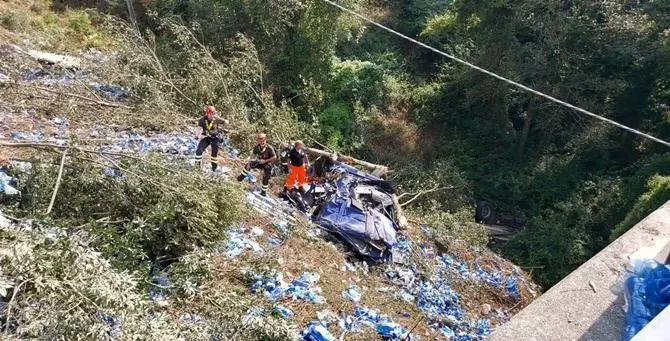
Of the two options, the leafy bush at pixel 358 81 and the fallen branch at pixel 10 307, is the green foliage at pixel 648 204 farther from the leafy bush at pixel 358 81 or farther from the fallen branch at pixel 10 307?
the fallen branch at pixel 10 307

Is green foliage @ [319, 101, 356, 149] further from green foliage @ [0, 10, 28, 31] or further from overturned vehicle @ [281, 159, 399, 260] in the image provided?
green foliage @ [0, 10, 28, 31]

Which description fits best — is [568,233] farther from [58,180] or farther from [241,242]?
[58,180]

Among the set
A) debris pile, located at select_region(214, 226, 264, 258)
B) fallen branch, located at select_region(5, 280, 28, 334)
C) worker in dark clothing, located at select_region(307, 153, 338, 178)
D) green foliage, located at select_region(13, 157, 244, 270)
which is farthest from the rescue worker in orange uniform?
fallen branch, located at select_region(5, 280, 28, 334)

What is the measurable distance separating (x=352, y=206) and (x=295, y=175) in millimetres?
1075

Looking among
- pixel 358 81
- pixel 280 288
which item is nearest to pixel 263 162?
pixel 280 288

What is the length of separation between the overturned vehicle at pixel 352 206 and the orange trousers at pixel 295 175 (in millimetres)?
103

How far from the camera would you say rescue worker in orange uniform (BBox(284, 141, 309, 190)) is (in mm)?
7344

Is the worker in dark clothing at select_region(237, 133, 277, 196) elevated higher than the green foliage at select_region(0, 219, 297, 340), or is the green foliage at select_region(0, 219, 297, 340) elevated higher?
the green foliage at select_region(0, 219, 297, 340)

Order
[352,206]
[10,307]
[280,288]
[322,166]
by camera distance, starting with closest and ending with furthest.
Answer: [10,307]
[280,288]
[352,206]
[322,166]

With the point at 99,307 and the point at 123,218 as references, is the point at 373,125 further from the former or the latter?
the point at 99,307

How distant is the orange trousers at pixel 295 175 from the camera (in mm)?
7426

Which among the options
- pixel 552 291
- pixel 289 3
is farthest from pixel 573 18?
pixel 552 291

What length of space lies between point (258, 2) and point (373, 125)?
14.4 feet

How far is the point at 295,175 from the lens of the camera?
24.4 ft
